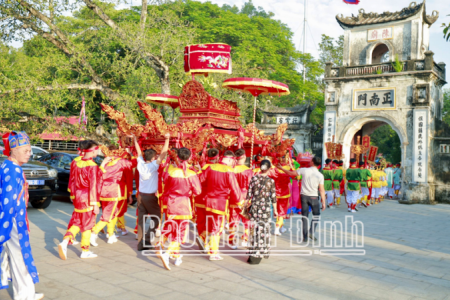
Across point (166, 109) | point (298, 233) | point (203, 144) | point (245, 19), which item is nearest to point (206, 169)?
point (203, 144)

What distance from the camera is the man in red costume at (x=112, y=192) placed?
21.5 ft

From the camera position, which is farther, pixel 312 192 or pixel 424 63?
pixel 424 63

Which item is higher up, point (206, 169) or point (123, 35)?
point (123, 35)

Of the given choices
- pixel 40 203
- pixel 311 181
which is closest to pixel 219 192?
pixel 311 181

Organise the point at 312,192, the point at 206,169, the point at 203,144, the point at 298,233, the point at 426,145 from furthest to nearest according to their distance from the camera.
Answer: the point at 426,145 < the point at 298,233 < the point at 312,192 < the point at 203,144 < the point at 206,169

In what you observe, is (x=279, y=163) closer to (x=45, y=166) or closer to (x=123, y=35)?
(x=45, y=166)

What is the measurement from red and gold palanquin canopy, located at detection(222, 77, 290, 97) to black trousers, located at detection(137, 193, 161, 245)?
9.44 ft

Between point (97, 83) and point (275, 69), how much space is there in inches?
577

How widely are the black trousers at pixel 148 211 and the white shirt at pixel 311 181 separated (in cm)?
304

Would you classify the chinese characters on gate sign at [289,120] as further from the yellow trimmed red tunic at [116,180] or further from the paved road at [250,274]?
the yellow trimmed red tunic at [116,180]

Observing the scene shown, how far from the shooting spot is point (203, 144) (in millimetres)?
6973

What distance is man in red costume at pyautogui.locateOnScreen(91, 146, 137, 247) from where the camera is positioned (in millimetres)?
6559

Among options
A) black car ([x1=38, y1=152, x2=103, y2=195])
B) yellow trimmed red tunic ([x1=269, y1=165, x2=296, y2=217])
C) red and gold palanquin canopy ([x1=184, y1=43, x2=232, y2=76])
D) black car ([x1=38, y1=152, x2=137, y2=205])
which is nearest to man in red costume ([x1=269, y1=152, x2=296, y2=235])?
yellow trimmed red tunic ([x1=269, y1=165, x2=296, y2=217])

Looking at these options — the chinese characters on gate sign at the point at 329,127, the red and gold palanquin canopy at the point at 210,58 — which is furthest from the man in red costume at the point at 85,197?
the chinese characters on gate sign at the point at 329,127
